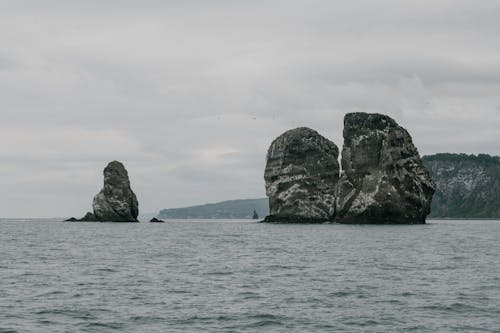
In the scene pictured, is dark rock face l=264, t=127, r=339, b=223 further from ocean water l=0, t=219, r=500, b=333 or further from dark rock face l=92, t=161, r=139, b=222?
ocean water l=0, t=219, r=500, b=333

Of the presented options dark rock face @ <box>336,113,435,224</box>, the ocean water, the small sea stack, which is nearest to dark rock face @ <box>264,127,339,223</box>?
dark rock face @ <box>336,113,435,224</box>

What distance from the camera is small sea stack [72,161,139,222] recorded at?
561 feet

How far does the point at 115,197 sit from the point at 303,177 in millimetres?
45699

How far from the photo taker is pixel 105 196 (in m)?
172

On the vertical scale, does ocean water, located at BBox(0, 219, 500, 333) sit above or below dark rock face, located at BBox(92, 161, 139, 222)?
below

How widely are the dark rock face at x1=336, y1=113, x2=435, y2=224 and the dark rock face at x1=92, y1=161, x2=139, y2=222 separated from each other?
2134 inches

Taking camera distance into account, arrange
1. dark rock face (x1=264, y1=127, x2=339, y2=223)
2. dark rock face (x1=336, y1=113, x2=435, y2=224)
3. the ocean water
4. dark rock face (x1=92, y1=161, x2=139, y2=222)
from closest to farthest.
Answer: the ocean water, dark rock face (x1=336, y1=113, x2=435, y2=224), dark rock face (x1=264, y1=127, x2=339, y2=223), dark rock face (x1=92, y1=161, x2=139, y2=222)

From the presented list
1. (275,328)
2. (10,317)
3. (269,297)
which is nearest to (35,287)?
(10,317)

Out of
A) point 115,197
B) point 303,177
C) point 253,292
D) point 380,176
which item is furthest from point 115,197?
point 253,292

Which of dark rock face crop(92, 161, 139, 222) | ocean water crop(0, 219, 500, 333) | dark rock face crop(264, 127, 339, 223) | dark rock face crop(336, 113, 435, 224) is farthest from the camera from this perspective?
dark rock face crop(92, 161, 139, 222)

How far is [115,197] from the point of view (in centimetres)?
17150

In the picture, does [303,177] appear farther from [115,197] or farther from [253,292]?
[253,292]


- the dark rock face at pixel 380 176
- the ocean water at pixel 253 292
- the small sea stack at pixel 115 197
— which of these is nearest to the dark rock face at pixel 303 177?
the dark rock face at pixel 380 176

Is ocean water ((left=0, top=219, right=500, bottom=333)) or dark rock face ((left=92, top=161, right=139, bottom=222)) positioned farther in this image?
dark rock face ((left=92, top=161, right=139, bottom=222))
